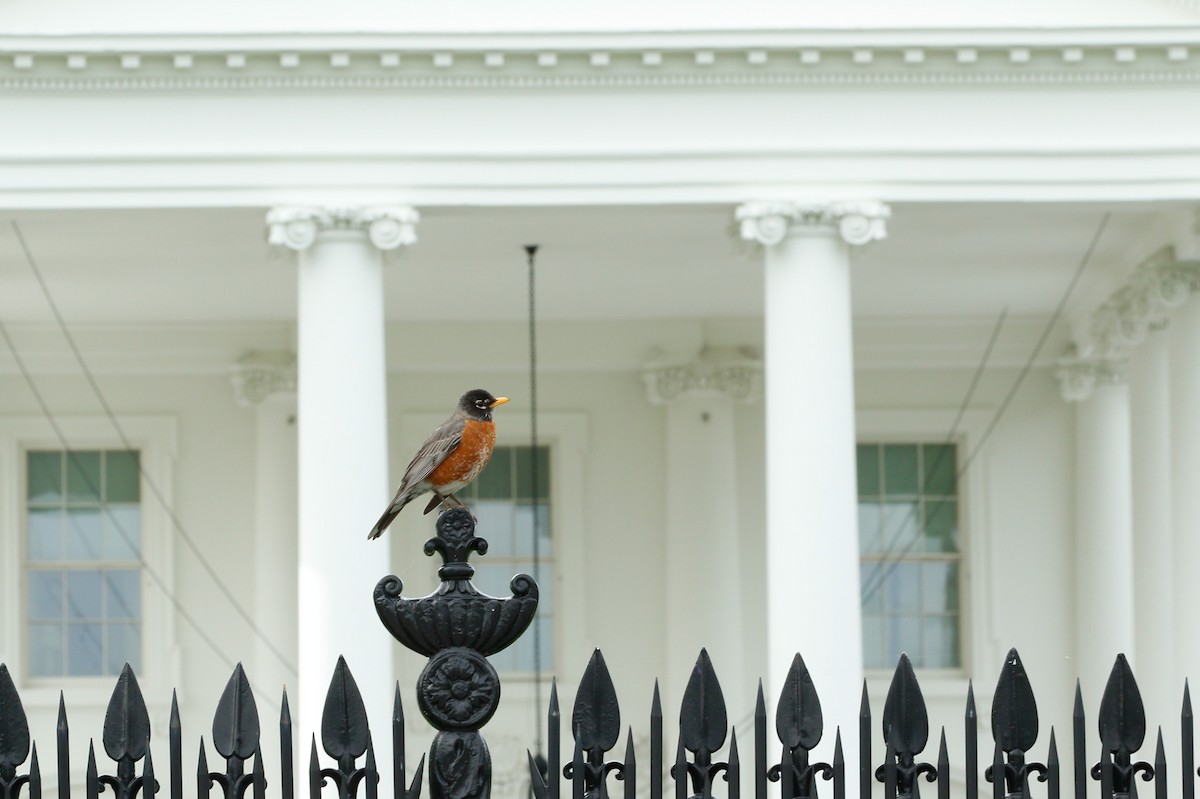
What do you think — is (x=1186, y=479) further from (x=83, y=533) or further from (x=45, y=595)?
(x=45, y=595)

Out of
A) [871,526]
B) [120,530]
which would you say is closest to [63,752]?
[120,530]

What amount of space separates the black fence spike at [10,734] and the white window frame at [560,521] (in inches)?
416

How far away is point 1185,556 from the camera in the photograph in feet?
31.2

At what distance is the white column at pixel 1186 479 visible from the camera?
940 cm

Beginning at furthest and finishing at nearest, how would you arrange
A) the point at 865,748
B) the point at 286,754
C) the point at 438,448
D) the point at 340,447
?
1. the point at 340,447
2. the point at 438,448
3. the point at 865,748
4. the point at 286,754

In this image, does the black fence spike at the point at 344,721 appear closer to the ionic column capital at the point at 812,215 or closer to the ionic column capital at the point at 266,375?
the ionic column capital at the point at 812,215

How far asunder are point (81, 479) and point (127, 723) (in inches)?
453

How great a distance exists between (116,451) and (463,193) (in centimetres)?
639

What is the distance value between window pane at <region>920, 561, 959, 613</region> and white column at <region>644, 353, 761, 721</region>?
1.85 metres

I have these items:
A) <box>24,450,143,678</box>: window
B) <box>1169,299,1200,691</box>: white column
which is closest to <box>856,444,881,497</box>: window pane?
<box>1169,299,1200,691</box>: white column

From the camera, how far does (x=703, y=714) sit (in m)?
2.86

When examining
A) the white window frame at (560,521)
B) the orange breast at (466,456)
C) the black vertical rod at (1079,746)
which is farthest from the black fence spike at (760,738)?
the white window frame at (560,521)

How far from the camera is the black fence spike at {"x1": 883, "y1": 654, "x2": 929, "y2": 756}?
2906 mm

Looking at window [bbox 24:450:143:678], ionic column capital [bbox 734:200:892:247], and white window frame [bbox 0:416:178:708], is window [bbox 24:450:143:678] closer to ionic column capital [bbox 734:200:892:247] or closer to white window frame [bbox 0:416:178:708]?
white window frame [bbox 0:416:178:708]
